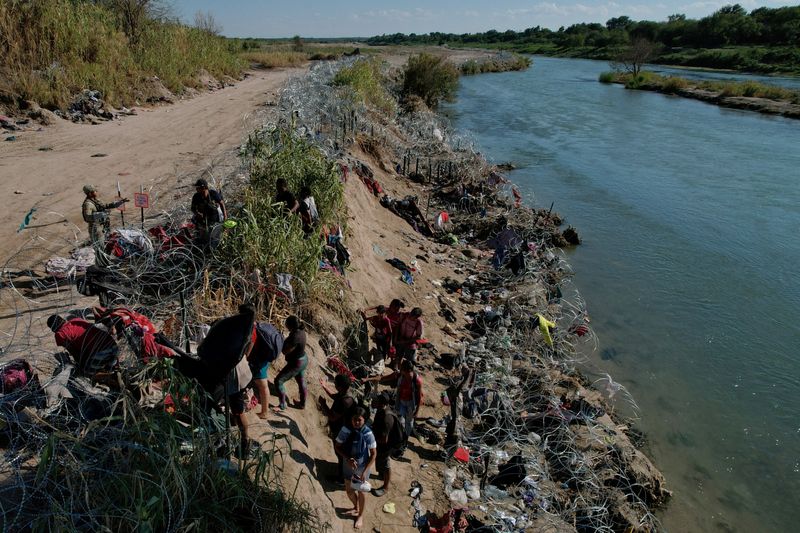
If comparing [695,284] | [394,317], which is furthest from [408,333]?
[695,284]

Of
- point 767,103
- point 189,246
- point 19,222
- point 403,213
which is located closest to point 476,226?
point 403,213

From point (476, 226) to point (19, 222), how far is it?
379 inches

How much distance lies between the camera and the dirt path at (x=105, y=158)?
26.1 feet

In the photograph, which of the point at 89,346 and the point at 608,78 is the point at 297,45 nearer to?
the point at 608,78

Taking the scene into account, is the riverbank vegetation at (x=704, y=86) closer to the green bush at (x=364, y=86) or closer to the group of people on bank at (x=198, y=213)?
the green bush at (x=364, y=86)

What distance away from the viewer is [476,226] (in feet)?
43.2

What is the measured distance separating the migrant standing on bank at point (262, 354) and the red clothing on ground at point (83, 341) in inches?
43.3

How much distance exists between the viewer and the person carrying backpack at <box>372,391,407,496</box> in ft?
14.9

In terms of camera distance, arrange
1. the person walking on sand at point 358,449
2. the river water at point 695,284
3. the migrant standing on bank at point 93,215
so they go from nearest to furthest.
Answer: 1. the person walking on sand at point 358,449
2. the migrant standing on bank at point 93,215
3. the river water at point 695,284

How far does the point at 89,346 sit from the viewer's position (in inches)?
151

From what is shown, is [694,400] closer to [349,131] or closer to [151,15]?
[349,131]

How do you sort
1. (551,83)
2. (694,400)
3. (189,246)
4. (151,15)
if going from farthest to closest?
(551,83) < (151,15) < (694,400) < (189,246)

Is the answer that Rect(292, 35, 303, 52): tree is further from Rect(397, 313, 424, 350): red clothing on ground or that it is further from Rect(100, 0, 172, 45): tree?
Rect(397, 313, 424, 350): red clothing on ground

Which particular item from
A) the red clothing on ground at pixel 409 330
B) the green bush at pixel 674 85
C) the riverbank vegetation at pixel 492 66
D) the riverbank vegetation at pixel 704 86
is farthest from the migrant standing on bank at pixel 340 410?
the riverbank vegetation at pixel 492 66
